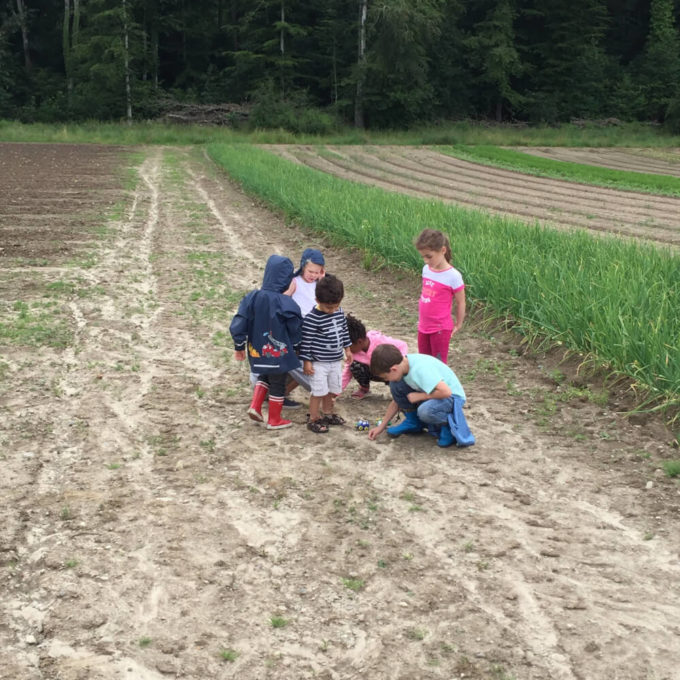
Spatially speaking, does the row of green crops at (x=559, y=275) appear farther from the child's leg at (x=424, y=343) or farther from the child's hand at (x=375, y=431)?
the child's hand at (x=375, y=431)

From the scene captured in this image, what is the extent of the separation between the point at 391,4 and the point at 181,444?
A: 157ft

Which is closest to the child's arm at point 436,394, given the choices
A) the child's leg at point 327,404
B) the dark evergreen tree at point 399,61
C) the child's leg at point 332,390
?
the child's leg at point 332,390

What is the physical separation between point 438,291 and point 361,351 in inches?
29.0

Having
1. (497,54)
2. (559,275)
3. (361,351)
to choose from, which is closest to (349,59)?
(497,54)

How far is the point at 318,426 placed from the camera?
5570 millimetres

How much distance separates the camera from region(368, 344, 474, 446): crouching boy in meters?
5.22

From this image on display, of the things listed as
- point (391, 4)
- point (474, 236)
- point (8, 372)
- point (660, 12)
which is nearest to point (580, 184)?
point (474, 236)

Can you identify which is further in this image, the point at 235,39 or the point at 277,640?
the point at 235,39

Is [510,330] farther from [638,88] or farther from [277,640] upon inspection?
[638,88]

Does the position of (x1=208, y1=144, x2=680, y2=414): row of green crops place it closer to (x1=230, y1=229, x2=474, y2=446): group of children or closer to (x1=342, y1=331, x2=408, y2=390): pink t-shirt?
(x1=230, y1=229, x2=474, y2=446): group of children

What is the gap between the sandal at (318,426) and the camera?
18.2 ft

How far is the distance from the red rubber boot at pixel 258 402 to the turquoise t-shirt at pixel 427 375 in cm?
108

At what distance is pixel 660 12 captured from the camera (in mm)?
57469

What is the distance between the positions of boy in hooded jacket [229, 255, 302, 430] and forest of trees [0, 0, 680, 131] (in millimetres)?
43236
